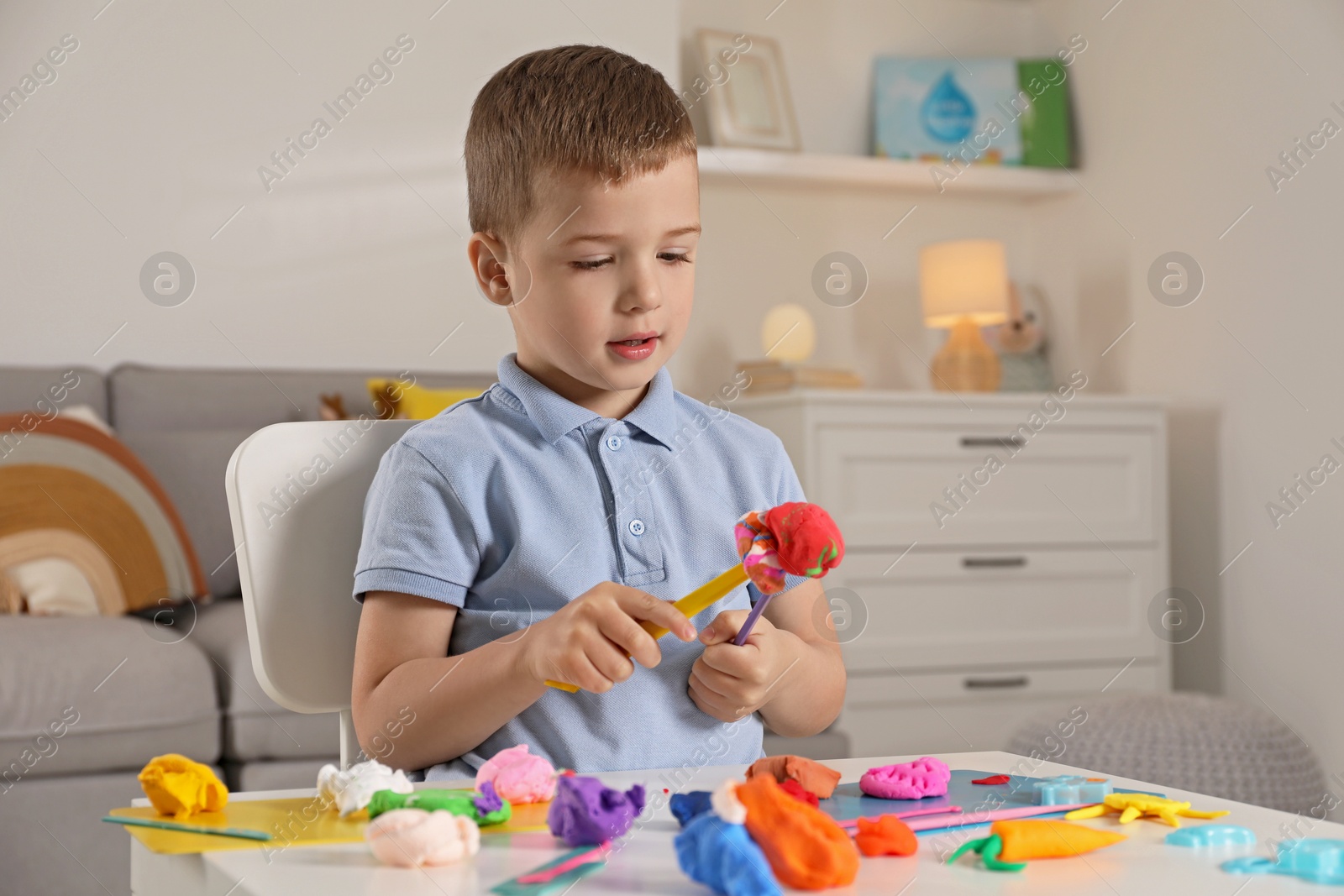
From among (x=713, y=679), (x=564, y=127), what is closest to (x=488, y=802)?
(x=713, y=679)

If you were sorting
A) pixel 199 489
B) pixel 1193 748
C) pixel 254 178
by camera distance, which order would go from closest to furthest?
pixel 1193 748, pixel 199 489, pixel 254 178

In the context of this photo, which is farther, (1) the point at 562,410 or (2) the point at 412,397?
(2) the point at 412,397

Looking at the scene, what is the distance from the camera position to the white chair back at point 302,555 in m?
0.79

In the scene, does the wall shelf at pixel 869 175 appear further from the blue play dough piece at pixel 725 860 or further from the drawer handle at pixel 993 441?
the blue play dough piece at pixel 725 860

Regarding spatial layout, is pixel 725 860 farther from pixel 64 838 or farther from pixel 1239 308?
pixel 1239 308

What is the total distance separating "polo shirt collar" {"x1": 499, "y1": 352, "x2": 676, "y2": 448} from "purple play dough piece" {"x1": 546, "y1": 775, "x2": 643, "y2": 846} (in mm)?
405

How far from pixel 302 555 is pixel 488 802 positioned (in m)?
0.35

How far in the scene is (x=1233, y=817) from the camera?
0.53 m

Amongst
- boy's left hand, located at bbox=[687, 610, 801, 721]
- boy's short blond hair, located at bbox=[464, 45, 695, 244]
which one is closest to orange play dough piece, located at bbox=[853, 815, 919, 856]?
boy's left hand, located at bbox=[687, 610, 801, 721]

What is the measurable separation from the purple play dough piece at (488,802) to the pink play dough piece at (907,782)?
169mm

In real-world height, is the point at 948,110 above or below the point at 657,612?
above

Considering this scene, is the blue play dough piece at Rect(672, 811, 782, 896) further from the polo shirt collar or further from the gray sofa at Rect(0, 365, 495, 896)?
the gray sofa at Rect(0, 365, 495, 896)

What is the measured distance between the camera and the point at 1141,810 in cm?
53

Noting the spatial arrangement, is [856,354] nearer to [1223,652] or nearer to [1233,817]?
[1223,652]
